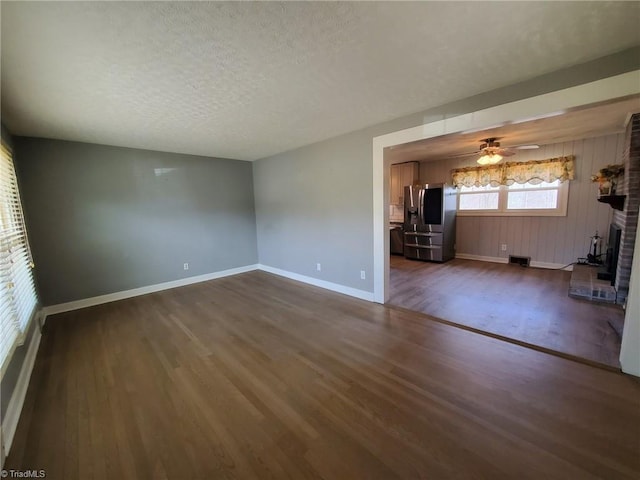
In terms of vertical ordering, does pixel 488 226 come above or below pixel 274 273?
above

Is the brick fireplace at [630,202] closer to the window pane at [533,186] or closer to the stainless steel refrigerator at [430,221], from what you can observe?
the window pane at [533,186]

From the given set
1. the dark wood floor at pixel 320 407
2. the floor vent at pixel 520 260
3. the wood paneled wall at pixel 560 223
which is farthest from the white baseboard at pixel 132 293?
the floor vent at pixel 520 260

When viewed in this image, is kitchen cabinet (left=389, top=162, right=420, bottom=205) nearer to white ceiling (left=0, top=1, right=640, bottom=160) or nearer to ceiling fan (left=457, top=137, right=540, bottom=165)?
ceiling fan (left=457, top=137, right=540, bottom=165)

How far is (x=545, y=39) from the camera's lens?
5.41 ft

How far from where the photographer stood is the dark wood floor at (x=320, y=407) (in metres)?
1.36

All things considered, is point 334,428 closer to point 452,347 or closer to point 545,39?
point 452,347

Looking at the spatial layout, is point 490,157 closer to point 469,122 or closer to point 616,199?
point 616,199

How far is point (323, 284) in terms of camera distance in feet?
14.2

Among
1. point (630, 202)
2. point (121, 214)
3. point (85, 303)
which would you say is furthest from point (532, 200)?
point (85, 303)

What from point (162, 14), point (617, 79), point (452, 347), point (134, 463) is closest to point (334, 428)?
point (134, 463)

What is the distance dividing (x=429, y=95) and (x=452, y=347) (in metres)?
2.42

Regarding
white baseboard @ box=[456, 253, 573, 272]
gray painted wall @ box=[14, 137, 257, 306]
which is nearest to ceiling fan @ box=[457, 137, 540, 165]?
white baseboard @ box=[456, 253, 573, 272]

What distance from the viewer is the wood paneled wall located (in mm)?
4406

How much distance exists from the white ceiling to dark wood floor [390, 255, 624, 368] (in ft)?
7.88
